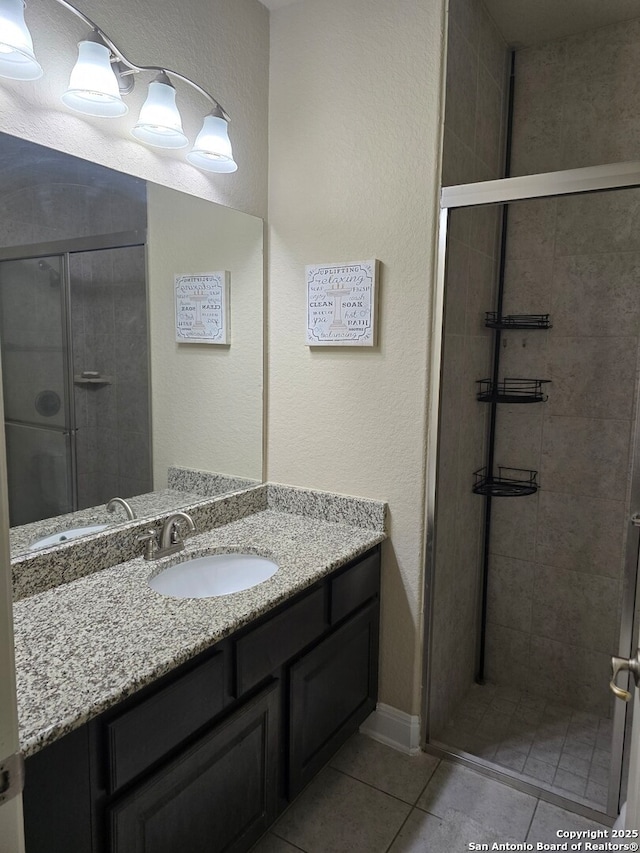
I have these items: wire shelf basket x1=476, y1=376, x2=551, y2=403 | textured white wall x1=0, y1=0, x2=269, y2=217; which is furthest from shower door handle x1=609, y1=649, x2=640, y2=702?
textured white wall x1=0, y1=0, x2=269, y2=217

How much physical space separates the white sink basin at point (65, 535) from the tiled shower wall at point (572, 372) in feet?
5.44

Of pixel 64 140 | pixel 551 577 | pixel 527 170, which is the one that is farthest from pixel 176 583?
pixel 527 170

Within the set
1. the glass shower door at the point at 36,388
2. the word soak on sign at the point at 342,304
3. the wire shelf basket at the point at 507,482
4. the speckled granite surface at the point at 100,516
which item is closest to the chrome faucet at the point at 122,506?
the speckled granite surface at the point at 100,516

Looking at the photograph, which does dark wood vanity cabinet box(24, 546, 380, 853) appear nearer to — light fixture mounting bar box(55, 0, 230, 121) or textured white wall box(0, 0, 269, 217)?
textured white wall box(0, 0, 269, 217)

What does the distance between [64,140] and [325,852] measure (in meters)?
2.07

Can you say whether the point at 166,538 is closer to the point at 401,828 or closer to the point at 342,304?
the point at 342,304

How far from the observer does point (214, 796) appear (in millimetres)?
1339

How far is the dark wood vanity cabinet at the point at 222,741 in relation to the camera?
1.05m

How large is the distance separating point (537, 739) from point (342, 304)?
179 centimetres

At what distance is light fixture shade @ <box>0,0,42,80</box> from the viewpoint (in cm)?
123

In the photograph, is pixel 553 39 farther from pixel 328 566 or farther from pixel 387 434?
pixel 328 566

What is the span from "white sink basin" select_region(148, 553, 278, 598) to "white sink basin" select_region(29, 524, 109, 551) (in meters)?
0.24

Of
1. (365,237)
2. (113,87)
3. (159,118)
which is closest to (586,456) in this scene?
(365,237)

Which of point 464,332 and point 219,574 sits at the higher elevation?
point 464,332
